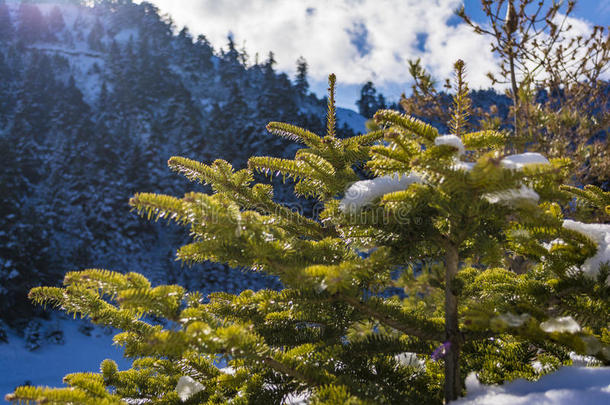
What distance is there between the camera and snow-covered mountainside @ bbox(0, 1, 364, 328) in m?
24.6

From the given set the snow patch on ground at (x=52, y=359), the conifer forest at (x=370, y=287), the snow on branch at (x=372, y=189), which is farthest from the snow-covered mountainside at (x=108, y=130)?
the snow on branch at (x=372, y=189)

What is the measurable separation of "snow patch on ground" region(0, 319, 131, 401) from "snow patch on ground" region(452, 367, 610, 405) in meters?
14.6

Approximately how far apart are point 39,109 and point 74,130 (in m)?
5.95

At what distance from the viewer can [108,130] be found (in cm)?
3784

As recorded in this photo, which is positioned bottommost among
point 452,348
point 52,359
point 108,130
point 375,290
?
point 52,359

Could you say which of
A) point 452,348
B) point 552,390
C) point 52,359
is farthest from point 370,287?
point 52,359

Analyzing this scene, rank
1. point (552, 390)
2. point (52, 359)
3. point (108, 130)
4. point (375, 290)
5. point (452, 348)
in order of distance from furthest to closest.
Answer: point (108, 130), point (52, 359), point (375, 290), point (452, 348), point (552, 390)

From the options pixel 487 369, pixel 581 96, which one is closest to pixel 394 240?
pixel 487 369

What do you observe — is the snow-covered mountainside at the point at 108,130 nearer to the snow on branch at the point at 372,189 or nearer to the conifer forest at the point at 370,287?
the conifer forest at the point at 370,287

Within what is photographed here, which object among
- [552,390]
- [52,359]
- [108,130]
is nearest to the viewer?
[552,390]

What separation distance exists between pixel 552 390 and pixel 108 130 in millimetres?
43832

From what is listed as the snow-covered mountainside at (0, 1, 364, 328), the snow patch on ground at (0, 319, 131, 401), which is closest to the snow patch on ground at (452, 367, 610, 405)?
the snow-covered mountainside at (0, 1, 364, 328)

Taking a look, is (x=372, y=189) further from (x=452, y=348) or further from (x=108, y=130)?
(x=108, y=130)

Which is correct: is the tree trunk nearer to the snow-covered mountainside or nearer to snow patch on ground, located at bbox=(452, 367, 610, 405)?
snow patch on ground, located at bbox=(452, 367, 610, 405)
